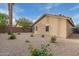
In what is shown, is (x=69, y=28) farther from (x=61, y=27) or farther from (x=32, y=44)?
(x=32, y=44)

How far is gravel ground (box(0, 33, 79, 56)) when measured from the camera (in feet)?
9.72

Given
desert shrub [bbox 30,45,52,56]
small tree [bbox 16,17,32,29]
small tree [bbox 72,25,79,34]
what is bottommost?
desert shrub [bbox 30,45,52,56]

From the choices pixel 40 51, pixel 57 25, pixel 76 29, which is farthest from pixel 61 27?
pixel 40 51

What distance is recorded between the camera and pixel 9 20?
3.03 m

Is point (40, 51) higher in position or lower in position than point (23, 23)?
lower

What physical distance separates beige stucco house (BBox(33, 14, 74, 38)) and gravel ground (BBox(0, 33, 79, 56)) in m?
0.07

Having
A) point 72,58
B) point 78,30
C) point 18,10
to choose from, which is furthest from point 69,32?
point 18,10

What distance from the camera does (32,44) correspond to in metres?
2.99

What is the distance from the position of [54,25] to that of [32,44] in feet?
1.10

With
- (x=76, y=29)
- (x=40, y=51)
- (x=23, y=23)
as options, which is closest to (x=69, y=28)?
(x=76, y=29)

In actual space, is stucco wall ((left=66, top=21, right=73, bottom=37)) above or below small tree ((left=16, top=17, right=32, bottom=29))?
below

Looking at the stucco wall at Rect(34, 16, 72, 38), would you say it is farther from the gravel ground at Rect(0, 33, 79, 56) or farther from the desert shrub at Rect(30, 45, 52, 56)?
the desert shrub at Rect(30, 45, 52, 56)

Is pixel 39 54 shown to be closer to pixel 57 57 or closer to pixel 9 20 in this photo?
pixel 57 57

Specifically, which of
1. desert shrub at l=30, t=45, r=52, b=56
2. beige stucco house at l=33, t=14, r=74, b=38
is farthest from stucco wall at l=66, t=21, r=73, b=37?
desert shrub at l=30, t=45, r=52, b=56
